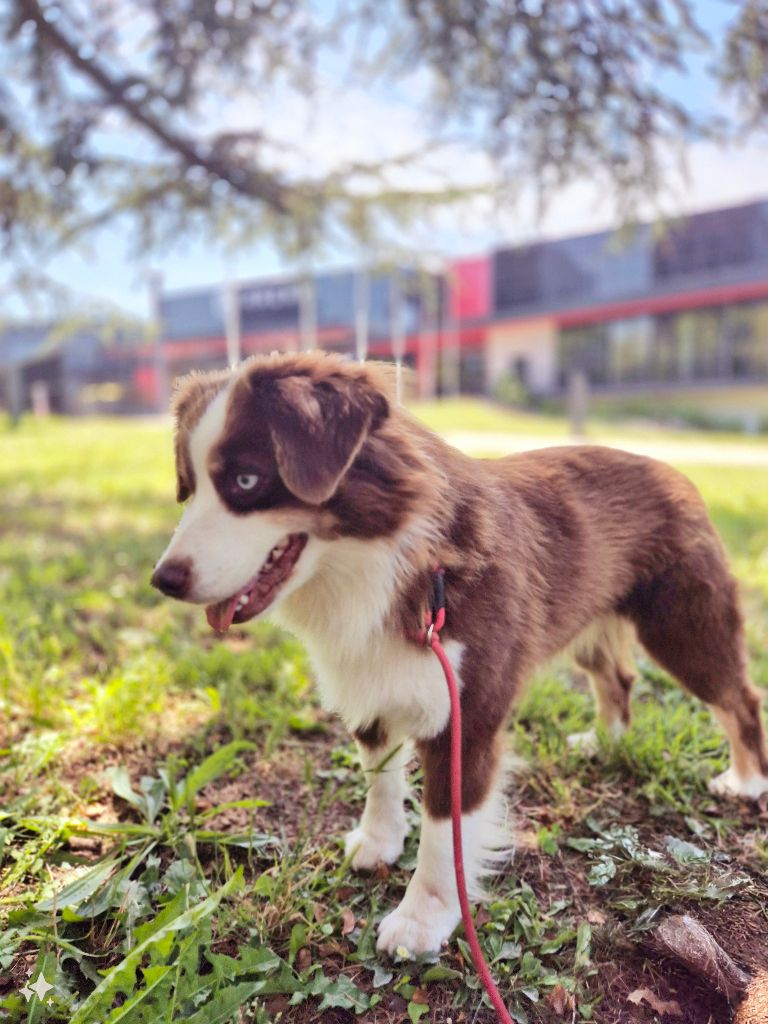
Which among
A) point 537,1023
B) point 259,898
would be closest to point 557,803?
point 537,1023

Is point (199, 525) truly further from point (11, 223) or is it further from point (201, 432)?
point (11, 223)

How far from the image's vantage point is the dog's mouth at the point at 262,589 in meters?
1.74

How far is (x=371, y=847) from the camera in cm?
229

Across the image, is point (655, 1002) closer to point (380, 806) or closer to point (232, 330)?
point (380, 806)

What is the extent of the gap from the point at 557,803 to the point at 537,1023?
A: 0.84 metres

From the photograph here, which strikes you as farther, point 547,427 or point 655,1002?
point 547,427

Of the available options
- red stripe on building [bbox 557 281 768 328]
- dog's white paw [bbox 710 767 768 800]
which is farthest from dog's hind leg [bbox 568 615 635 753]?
red stripe on building [bbox 557 281 768 328]

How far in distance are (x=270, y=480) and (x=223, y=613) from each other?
33 cm

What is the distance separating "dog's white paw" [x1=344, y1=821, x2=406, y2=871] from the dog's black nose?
3.65ft

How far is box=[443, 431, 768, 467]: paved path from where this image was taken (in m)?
13.6

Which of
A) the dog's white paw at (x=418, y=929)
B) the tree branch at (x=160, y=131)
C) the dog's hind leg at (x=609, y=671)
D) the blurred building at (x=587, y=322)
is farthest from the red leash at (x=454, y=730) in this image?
the blurred building at (x=587, y=322)

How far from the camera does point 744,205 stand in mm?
28203

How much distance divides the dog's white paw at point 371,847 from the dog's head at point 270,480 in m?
0.97

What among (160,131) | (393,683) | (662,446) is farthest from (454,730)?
(662,446)
